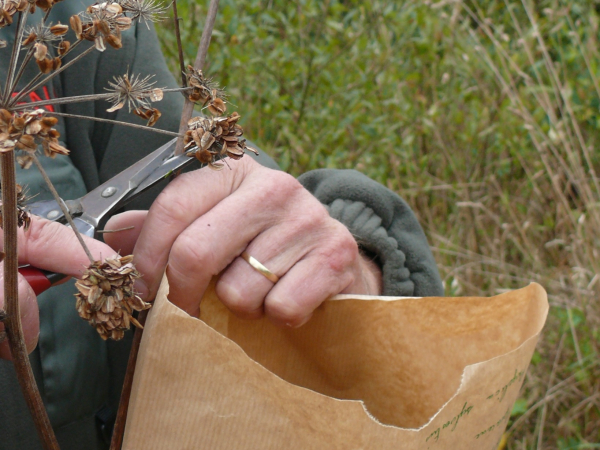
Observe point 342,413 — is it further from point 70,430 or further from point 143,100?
point 70,430

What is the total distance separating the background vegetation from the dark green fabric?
39.8 inches

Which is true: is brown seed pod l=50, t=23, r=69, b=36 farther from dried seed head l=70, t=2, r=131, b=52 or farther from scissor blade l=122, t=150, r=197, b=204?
scissor blade l=122, t=150, r=197, b=204

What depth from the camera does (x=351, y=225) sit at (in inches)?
45.4

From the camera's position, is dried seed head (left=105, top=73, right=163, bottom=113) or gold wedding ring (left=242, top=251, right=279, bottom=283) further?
gold wedding ring (left=242, top=251, right=279, bottom=283)

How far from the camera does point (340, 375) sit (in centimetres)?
91

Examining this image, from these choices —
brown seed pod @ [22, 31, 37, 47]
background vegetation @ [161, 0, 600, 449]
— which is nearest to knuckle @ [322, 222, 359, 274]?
brown seed pod @ [22, 31, 37, 47]

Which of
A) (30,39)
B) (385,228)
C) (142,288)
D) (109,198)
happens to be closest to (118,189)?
(109,198)

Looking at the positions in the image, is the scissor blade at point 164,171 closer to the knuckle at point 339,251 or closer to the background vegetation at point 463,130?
the knuckle at point 339,251

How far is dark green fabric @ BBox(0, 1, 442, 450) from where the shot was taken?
1.01 m

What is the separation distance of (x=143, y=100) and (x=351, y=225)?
641 mm

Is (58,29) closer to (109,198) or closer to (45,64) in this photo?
(45,64)

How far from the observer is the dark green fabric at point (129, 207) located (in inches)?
39.7

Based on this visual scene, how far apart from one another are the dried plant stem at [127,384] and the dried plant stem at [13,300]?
0.09 m

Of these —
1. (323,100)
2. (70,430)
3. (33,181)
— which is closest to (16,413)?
(70,430)
